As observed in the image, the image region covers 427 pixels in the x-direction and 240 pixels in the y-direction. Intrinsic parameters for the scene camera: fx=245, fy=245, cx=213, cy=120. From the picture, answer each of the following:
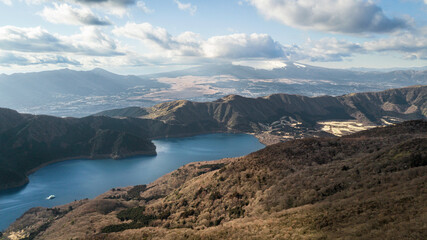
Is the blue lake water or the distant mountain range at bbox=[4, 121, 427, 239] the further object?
the blue lake water

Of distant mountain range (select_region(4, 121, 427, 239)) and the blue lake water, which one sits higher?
distant mountain range (select_region(4, 121, 427, 239))

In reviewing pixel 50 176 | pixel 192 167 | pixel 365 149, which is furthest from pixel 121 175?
pixel 365 149

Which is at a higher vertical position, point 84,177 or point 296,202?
point 296,202

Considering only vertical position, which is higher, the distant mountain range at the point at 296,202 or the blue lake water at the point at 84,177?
the distant mountain range at the point at 296,202

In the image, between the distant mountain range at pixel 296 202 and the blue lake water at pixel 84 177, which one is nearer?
the distant mountain range at pixel 296 202

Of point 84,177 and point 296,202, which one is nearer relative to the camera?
point 296,202
